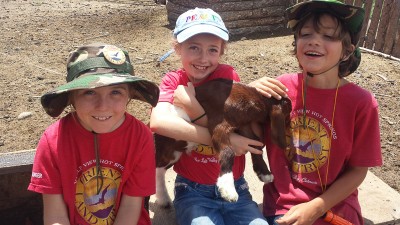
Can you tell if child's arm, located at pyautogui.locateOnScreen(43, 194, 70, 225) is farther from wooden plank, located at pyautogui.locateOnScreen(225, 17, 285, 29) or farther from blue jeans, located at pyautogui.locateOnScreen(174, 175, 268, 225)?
wooden plank, located at pyautogui.locateOnScreen(225, 17, 285, 29)

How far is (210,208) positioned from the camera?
2.48 meters

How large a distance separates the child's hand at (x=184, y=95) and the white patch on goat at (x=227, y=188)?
1.59 ft

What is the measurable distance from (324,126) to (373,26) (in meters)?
6.01

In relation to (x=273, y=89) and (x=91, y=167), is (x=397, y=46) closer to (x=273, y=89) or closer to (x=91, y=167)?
(x=273, y=89)

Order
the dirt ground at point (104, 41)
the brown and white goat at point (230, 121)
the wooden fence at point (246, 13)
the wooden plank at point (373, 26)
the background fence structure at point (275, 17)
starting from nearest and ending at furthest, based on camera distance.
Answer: the brown and white goat at point (230, 121) → the dirt ground at point (104, 41) → the background fence structure at point (275, 17) → the wooden plank at point (373, 26) → the wooden fence at point (246, 13)

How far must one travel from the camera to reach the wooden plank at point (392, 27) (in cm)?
725

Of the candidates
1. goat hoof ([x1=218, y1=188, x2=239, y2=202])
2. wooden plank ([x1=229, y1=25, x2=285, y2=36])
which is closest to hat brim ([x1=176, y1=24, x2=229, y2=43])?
goat hoof ([x1=218, y1=188, x2=239, y2=202])

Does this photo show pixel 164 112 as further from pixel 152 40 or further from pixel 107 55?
pixel 152 40

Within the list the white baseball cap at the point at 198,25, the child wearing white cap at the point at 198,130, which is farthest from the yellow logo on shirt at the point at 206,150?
the white baseball cap at the point at 198,25

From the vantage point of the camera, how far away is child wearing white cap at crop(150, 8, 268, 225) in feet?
8.12

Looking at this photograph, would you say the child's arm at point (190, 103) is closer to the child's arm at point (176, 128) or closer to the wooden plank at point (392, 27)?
the child's arm at point (176, 128)

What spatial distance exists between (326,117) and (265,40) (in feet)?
19.2

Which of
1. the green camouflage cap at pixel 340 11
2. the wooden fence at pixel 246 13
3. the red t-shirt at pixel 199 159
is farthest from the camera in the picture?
the wooden fence at pixel 246 13

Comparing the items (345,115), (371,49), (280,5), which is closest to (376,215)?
(345,115)
